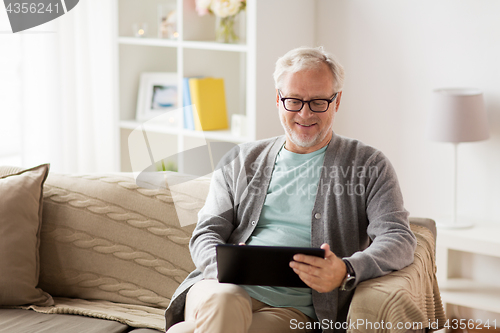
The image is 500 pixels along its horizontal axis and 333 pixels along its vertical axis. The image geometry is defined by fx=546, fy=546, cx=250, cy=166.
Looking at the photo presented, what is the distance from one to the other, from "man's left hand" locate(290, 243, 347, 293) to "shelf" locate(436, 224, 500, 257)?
115 cm

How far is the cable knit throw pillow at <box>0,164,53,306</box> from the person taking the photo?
5.71 ft

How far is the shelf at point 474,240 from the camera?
7.47 ft

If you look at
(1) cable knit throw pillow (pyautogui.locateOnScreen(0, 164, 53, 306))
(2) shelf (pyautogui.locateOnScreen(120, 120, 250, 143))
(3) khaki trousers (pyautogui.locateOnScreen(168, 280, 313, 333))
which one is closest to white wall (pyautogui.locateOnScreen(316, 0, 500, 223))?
(2) shelf (pyautogui.locateOnScreen(120, 120, 250, 143))

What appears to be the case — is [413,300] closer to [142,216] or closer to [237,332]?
[237,332]

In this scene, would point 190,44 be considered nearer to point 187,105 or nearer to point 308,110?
point 187,105

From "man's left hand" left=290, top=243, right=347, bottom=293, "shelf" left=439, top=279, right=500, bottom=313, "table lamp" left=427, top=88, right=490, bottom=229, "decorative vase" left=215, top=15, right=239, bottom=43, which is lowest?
"shelf" left=439, top=279, right=500, bottom=313

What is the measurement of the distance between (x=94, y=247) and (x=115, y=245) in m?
0.07

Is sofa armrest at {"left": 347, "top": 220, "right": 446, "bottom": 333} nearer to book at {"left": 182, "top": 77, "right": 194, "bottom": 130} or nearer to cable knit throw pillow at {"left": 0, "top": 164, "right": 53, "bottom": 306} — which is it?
cable knit throw pillow at {"left": 0, "top": 164, "right": 53, "bottom": 306}

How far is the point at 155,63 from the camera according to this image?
3398mm

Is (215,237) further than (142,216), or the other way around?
(142,216)

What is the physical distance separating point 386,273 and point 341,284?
0.13 metres

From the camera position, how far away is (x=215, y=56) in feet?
10.1

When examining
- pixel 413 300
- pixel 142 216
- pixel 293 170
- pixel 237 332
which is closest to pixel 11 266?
pixel 142 216

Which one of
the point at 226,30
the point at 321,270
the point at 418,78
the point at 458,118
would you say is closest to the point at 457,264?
the point at 458,118
